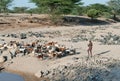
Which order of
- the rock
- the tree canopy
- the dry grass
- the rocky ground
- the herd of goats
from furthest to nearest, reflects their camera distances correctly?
the tree canopy < the herd of goats < the rock < the dry grass < the rocky ground

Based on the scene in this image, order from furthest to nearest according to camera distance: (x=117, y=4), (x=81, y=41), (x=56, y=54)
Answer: (x=117, y=4), (x=81, y=41), (x=56, y=54)

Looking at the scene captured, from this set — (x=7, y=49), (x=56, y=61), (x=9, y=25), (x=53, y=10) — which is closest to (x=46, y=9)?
(x=53, y=10)

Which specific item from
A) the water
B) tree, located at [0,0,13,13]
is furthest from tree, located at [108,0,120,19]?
the water

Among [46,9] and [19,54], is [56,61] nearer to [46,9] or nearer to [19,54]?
[19,54]

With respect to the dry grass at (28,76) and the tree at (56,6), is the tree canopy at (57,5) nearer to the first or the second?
the tree at (56,6)

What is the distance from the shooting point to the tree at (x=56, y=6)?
198 feet

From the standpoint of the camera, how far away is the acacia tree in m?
60.2

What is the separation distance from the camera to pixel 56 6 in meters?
63.8

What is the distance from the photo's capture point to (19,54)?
28.5 m

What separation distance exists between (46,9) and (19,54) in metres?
36.8

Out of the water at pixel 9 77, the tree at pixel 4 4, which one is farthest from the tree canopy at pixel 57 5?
the water at pixel 9 77

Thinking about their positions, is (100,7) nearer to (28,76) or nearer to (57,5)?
(57,5)

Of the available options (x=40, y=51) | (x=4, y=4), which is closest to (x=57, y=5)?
(x=4, y=4)

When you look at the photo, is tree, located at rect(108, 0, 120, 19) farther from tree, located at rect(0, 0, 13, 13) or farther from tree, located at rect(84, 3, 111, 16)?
tree, located at rect(0, 0, 13, 13)
